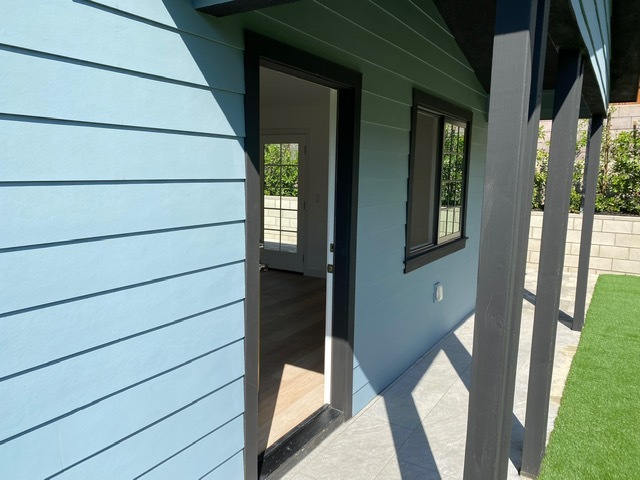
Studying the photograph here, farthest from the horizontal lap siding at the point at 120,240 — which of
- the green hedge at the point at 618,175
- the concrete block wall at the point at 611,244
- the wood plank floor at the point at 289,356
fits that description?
the green hedge at the point at 618,175

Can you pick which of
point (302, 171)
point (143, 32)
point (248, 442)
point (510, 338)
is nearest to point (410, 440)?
point (248, 442)

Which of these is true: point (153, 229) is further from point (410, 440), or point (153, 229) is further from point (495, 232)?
point (410, 440)

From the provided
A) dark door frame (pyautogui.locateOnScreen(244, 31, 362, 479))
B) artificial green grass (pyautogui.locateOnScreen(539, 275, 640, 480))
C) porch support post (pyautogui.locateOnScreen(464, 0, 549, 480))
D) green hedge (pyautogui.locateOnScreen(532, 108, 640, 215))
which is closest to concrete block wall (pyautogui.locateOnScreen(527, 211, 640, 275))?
green hedge (pyautogui.locateOnScreen(532, 108, 640, 215))

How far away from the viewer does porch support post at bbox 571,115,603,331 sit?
4.82 m

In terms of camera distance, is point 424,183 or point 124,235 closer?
point 124,235

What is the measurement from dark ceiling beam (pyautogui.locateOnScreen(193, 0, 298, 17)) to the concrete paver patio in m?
2.02

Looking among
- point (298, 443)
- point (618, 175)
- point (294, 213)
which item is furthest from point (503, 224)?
point (618, 175)

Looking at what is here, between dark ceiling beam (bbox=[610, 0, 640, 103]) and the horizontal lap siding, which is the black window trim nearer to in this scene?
dark ceiling beam (bbox=[610, 0, 640, 103])

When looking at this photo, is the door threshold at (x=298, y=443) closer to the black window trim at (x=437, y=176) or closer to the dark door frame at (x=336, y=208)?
the dark door frame at (x=336, y=208)

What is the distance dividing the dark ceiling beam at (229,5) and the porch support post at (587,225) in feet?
14.2

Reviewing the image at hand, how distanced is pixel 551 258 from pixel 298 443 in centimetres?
158

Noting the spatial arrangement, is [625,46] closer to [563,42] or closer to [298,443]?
[563,42]

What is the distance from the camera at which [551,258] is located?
2.43m

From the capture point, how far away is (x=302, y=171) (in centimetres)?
686
